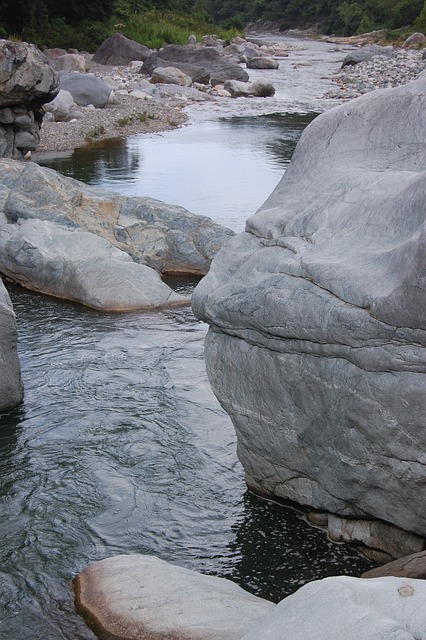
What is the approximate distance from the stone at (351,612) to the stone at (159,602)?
2.73 feet

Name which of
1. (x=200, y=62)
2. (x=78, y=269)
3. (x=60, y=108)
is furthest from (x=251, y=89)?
(x=78, y=269)

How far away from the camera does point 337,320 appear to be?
219 inches

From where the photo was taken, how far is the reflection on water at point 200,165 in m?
19.2

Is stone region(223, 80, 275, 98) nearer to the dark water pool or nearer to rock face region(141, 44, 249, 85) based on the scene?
rock face region(141, 44, 249, 85)

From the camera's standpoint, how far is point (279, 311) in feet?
19.6

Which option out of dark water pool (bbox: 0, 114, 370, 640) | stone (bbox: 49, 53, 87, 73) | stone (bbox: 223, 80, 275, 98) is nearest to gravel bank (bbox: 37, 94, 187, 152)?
stone (bbox: 49, 53, 87, 73)

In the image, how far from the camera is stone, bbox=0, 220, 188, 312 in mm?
12203

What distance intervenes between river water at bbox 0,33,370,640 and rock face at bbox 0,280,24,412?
15 centimetres

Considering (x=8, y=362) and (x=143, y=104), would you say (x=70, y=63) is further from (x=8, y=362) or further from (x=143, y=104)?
(x=8, y=362)

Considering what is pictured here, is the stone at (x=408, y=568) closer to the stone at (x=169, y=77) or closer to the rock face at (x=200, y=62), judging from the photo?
the stone at (x=169, y=77)

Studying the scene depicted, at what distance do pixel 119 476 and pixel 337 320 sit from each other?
2.74 metres

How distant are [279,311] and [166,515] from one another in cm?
196

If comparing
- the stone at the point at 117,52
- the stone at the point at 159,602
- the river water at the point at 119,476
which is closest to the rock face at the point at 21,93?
the river water at the point at 119,476

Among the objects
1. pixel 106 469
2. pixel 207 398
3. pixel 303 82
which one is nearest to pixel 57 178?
pixel 207 398
